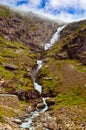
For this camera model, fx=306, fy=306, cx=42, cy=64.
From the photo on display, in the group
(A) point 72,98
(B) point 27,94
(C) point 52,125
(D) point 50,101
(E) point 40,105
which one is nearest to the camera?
(C) point 52,125

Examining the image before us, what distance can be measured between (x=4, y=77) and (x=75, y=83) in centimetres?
4424

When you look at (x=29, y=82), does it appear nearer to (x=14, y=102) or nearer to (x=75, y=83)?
(x=75, y=83)

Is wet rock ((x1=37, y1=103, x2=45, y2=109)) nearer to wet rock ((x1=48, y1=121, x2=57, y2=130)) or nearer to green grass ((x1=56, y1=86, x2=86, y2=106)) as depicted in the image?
green grass ((x1=56, y1=86, x2=86, y2=106))

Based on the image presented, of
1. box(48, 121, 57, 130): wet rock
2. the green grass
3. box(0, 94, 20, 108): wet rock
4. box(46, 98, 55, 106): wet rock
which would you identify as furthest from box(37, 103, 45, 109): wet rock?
box(48, 121, 57, 130): wet rock

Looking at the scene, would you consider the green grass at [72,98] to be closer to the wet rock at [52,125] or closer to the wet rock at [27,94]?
the wet rock at [27,94]

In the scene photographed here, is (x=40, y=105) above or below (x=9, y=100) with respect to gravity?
below

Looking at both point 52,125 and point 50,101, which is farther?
point 50,101

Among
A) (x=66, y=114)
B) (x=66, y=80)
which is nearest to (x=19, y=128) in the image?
(x=66, y=114)

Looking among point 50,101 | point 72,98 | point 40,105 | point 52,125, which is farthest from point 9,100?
point 52,125

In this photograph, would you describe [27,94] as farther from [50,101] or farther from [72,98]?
[72,98]

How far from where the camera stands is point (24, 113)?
13900 cm

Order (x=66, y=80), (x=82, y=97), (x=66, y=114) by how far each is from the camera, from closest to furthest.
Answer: (x=66, y=114)
(x=82, y=97)
(x=66, y=80)

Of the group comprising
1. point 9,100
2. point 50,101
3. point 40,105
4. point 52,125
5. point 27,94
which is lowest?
point 52,125

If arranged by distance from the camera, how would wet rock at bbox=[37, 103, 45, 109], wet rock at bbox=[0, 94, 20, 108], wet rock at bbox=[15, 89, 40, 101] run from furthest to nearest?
wet rock at bbox=[15, 89, 40, 101]
wet rock at bbox=[37, 103, 45, 109]
wet rock at bbox=[0, 94, 20, 108]
